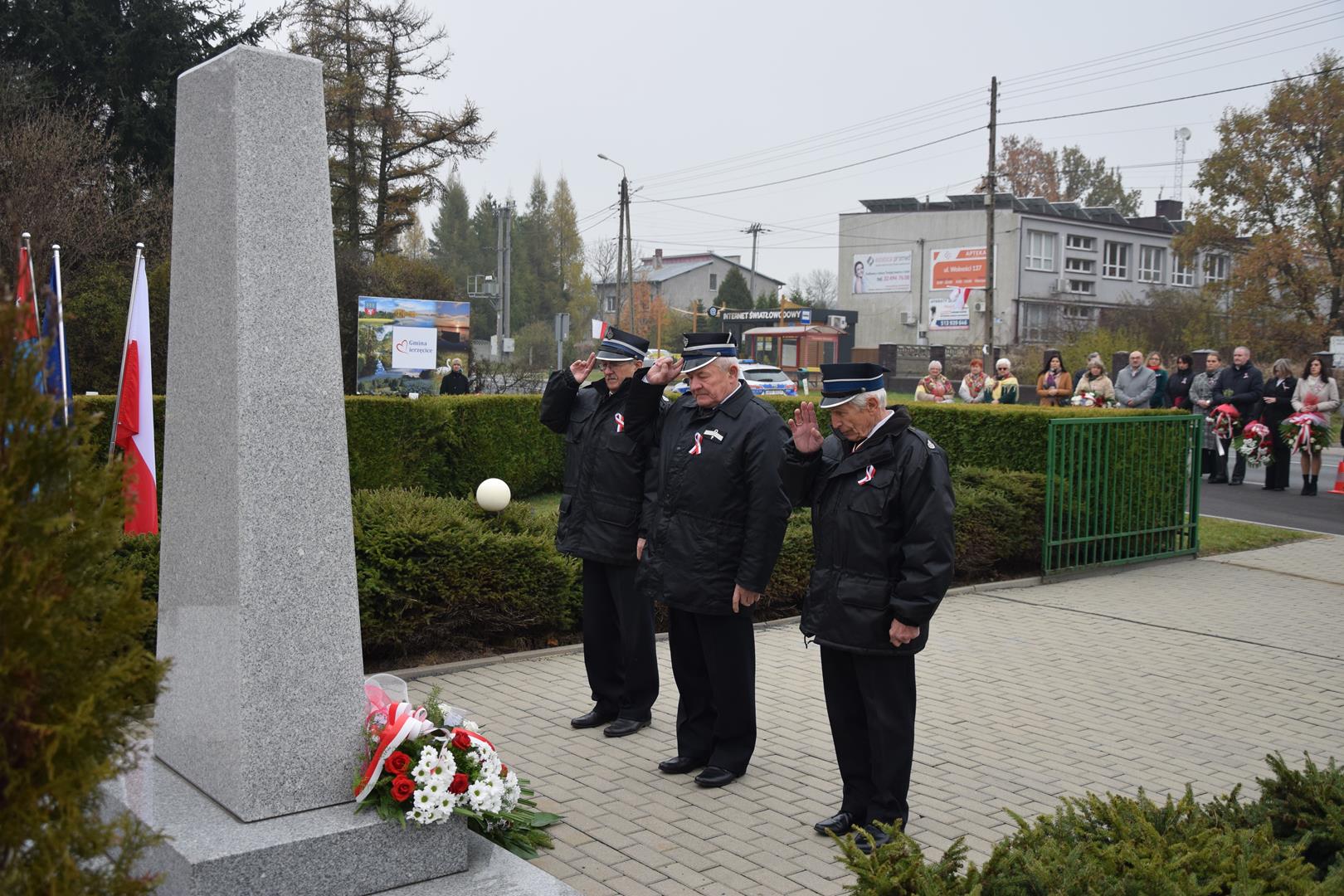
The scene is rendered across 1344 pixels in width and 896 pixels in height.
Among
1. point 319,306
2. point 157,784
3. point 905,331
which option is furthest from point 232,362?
point 905,331

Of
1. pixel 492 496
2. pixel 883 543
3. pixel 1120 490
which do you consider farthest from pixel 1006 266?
pixel 883 543

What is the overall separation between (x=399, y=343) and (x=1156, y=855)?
2319cm

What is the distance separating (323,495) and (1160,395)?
1676 cm

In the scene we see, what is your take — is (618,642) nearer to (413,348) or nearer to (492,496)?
(492,496)

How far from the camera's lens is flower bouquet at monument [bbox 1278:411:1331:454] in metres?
15.9

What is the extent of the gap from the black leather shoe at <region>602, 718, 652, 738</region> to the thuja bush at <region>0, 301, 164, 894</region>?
4.01 metres

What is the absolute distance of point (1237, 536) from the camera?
13.0 m

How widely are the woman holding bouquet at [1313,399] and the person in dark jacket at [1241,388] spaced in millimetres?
560

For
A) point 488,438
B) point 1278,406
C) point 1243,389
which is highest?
point 1243,389

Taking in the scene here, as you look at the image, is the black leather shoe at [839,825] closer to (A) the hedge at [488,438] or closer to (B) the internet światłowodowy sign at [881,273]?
(A) the hedge at [488,438]

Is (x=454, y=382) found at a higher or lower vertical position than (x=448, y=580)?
higher

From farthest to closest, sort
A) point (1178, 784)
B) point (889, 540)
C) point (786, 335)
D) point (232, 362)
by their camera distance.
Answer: point (786, 335) < point (1178, 784) < point (889, 540) < point (232, 362)

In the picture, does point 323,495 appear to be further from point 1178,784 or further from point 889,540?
point 1178,784

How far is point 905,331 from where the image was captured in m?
69.0
